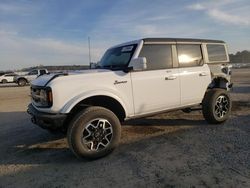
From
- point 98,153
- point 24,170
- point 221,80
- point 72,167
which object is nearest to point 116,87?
point 98,153

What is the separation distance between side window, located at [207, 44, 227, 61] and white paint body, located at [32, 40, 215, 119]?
0.45 meters

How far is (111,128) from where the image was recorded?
517 cm

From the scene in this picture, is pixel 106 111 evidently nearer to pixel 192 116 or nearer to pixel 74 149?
pixel 74 149

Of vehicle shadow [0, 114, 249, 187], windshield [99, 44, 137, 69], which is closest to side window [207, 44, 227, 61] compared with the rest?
vehicle shadow [0, 114, 249, 187]

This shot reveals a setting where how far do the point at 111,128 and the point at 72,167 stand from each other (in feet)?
3.11

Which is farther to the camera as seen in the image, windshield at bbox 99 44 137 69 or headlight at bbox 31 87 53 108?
windshield at bbox 99 44 137 69

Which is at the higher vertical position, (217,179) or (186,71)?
(186,71)

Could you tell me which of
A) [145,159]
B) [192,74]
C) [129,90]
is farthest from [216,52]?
[145,159]

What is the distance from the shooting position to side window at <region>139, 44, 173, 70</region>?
5980mm

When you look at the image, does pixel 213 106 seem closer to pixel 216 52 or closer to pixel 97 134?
pixel 216 52

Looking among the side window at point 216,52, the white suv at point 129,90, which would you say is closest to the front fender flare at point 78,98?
the white suv at point 129,90

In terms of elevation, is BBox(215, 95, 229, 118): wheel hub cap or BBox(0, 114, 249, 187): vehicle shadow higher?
BBox(215, 95, 229, 118): wheel hub cap

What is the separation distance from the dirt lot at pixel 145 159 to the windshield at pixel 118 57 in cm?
154

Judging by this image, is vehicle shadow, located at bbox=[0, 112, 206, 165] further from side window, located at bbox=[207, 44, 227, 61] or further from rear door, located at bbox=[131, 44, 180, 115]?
side window, located at bbox=[207, 44, 227, 61]
